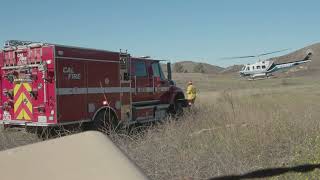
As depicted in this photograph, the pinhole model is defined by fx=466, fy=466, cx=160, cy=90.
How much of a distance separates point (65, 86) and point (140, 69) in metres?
3.62

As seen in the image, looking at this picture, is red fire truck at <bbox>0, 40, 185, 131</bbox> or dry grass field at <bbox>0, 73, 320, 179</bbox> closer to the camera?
dry grass field at <bbox>0, 73, 320, 179</bbox>

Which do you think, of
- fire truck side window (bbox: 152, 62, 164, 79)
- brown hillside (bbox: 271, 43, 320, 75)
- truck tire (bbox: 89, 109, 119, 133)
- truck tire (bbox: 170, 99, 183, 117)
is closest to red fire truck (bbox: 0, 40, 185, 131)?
truck tire (bbox: 89, 109, 119, 133)

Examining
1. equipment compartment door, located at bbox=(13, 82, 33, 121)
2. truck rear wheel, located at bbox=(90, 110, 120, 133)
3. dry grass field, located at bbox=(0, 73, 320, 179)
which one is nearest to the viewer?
dry grass field, located at bbox=(0, 73, 320, 179)

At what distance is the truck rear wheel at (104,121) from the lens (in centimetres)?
1206

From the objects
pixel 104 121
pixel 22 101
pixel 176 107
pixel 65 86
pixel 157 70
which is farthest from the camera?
pixel 176 107

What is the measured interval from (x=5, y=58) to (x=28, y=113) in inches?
67.4

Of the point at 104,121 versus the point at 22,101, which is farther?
the point at 104,121

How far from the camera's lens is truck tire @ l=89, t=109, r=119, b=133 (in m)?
12.1

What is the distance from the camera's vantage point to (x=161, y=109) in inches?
600

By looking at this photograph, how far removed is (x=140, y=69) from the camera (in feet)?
47.6

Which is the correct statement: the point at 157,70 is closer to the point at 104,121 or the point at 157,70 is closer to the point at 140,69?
the point at 140,69

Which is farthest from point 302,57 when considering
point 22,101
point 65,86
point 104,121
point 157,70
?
point 65,86

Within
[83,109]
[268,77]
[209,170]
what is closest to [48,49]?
[83,109]

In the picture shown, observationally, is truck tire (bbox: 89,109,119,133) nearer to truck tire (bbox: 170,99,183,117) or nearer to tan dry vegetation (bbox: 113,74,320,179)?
tan dry vegetation (bbox: 113,74,320,179)
